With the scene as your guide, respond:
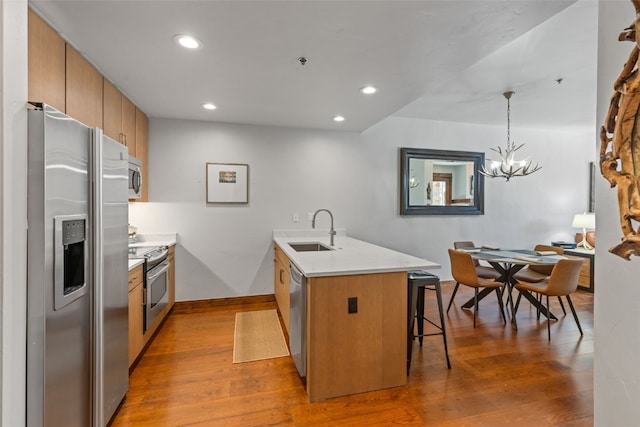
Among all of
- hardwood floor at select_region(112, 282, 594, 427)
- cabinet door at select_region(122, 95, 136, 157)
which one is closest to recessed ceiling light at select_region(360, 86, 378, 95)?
cabinet door at select_region(122, 95, 136, 157)

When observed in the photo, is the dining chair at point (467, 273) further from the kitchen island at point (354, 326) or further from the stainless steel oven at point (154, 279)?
the stainless steel oven at point (154, 279)

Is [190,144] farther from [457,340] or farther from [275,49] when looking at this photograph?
[457,340]

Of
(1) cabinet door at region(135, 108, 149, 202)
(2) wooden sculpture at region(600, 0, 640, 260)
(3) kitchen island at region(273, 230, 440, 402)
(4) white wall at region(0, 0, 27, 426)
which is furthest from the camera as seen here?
(1) cabinet door at region(135, 108, 149, 202)

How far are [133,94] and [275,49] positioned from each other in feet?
5.71

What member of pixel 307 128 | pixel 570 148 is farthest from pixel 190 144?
pixel 570 148

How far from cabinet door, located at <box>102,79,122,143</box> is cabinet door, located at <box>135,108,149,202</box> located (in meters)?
0.49

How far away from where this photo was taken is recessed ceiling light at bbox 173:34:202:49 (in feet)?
5.94

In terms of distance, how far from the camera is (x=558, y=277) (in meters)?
2.80

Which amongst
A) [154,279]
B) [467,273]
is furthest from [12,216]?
[467,273]

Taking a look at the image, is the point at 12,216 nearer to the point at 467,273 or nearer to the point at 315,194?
the point at 315,194

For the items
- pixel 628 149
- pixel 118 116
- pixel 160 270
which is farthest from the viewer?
pixel 160 270

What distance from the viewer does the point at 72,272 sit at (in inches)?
52.4

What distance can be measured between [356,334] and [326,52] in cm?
197

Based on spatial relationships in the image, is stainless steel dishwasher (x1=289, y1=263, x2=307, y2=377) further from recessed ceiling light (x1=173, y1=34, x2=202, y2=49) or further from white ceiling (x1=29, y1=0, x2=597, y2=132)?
recessed ceiling light (x1=173, y1=34, x2=202, y2=49)
